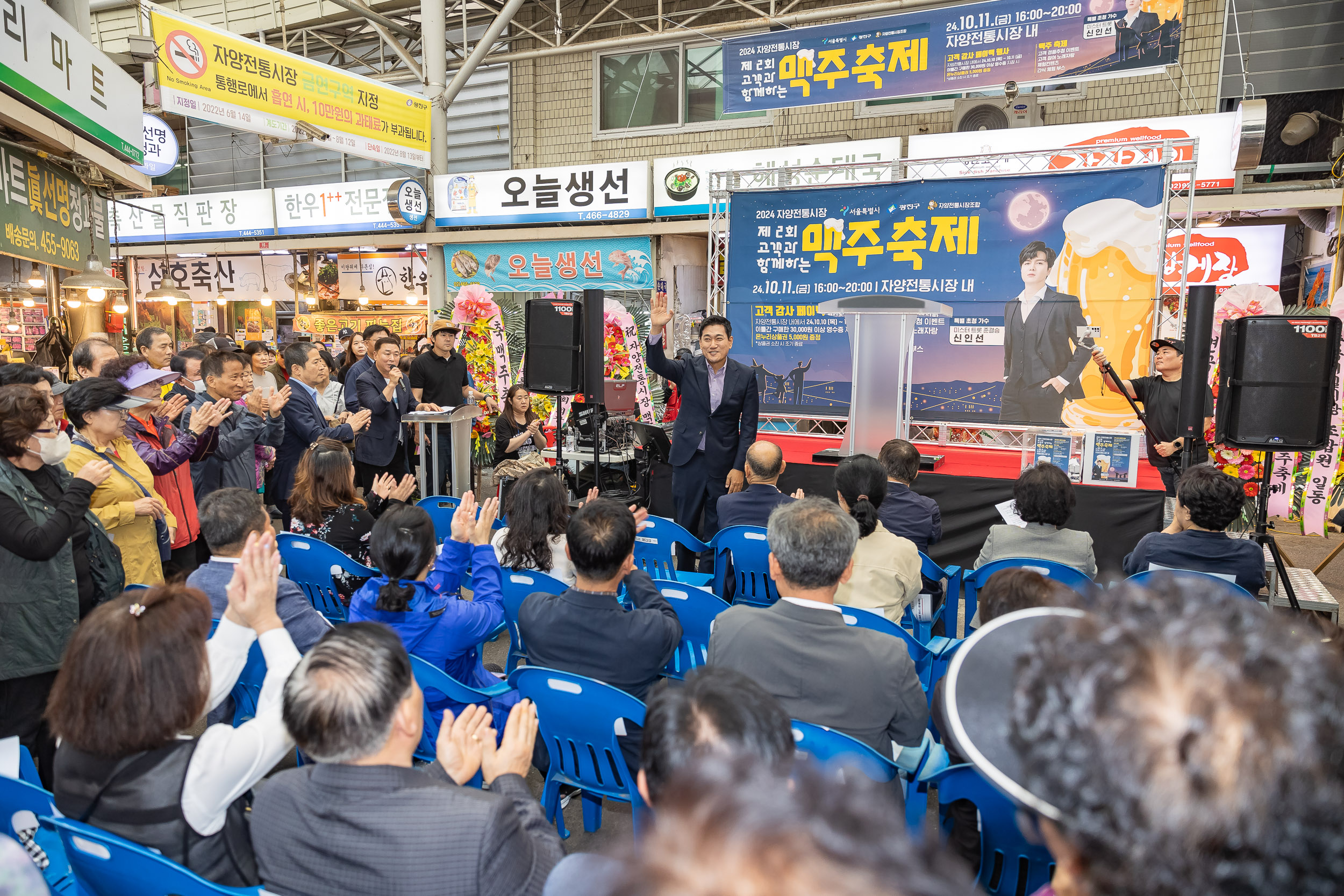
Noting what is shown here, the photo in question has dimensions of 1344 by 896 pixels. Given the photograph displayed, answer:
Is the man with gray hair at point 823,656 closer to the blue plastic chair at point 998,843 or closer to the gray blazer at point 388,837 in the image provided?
the blue plastic chair at point 998,843

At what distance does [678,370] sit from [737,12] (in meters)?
8.16

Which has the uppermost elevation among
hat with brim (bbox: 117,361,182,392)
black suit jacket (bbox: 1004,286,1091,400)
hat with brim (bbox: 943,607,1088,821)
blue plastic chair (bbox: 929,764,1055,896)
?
black suit jacket (bbox: 1004,286,1091,400)

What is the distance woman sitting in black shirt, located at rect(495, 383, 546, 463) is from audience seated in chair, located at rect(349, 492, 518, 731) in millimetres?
3671

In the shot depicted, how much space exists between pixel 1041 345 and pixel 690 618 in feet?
16.0

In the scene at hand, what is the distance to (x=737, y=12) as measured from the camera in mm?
10859

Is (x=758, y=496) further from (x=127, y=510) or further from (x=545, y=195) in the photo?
(x=545, y=195)

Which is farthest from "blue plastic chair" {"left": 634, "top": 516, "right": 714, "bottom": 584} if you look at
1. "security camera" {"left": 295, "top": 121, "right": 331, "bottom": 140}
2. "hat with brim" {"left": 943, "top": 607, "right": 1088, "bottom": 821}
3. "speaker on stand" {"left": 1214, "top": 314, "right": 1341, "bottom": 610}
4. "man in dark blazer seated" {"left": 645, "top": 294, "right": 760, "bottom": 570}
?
"security camera" {"left": 295, "top": 121, "right": 331, "bottom": 140}

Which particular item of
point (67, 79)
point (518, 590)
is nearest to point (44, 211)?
point (67, 79)

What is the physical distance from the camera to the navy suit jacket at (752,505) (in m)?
3.78

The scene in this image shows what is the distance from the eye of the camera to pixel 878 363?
19.4ft

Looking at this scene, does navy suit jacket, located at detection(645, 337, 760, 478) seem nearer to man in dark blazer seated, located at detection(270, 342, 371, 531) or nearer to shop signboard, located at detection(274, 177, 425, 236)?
man in dark blazer seated, located at detection(270, 342, 371, 531)

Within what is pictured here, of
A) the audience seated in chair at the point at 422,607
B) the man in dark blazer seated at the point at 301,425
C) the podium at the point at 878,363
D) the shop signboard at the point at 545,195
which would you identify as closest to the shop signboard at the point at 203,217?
the shop signboard at the point at 545,195

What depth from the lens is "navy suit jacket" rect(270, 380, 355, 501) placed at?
490 cm

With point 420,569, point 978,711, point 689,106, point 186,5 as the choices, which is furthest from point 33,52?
point 186,5
